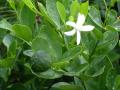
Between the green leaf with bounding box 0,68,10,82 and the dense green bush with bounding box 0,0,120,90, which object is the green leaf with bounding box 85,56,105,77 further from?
the green leaf with bounding box 0,68,10,82

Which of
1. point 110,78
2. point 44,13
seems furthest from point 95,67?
point 44,13

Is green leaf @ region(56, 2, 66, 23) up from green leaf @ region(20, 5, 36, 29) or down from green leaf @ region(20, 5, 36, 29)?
up

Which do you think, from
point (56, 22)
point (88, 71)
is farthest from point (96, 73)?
point (56, 22)

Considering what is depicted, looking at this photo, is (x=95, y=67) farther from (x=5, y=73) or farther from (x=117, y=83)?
(x=5, y=73)

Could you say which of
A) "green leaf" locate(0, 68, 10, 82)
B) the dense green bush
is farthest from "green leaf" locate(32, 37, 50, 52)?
"green leaf" locate(0, 68, 10, 82)

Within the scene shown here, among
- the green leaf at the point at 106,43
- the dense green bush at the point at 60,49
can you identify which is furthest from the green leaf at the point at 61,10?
the green leaf at the point at 106,43

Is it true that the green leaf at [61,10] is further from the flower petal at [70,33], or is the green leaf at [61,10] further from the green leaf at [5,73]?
the green leaf at [5,73]

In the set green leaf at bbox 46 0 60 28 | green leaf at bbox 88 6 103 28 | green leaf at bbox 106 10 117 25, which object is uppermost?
green leaf at bbox 46 0 60 28

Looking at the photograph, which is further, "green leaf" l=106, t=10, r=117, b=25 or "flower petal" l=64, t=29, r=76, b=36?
"green leaf" l=106, t=10, r=117, b=25
